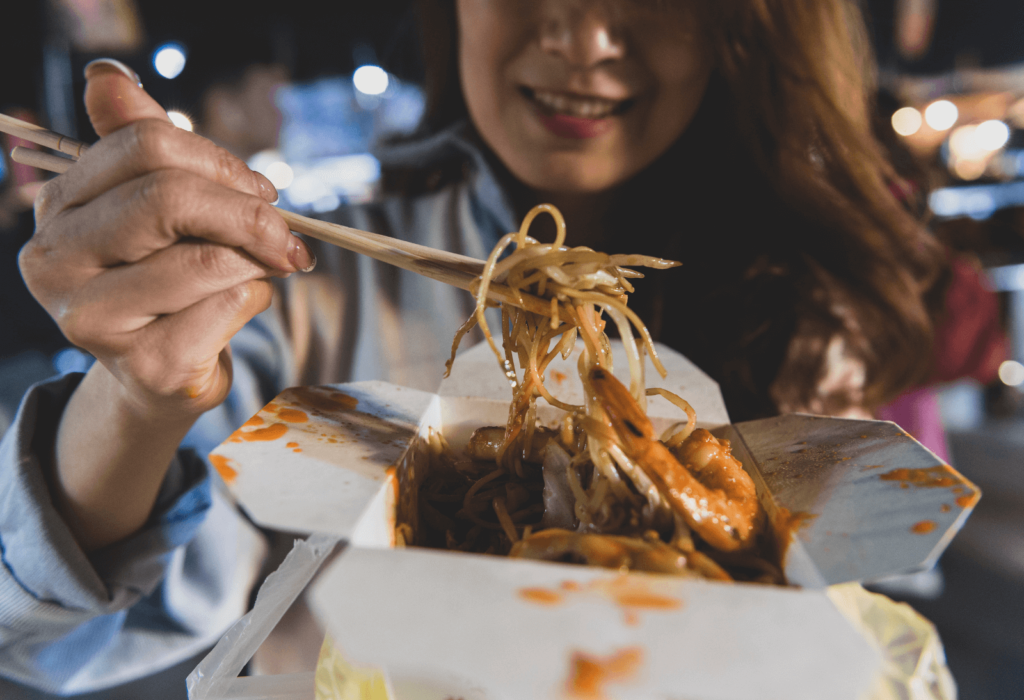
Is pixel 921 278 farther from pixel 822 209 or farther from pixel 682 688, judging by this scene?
pixel 682 688

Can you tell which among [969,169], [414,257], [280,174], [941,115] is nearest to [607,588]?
[414,257]

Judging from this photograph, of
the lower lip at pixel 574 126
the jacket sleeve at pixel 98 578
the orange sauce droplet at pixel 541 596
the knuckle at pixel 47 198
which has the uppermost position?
the lower lip at pixel 574 126

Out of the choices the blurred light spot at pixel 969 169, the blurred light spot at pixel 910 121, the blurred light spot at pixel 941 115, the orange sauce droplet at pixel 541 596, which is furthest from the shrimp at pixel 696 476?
the blurred light spot at pixel 969 169

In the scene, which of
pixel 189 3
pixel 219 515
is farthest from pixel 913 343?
pixel 189 3

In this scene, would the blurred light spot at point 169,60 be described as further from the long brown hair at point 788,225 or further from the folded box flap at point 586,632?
the folded box flap at point 586,632

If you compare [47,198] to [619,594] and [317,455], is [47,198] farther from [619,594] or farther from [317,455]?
[619,594]
